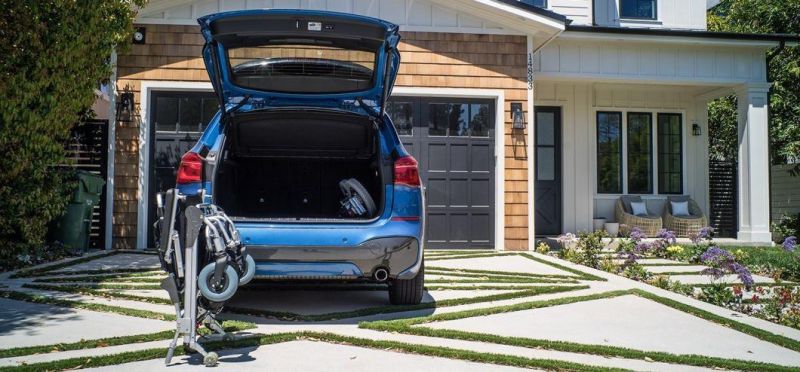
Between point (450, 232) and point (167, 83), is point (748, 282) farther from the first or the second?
point (167, 83)

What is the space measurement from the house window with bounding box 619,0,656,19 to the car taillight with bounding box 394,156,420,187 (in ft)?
32.0

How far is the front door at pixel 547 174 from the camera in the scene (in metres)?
12.0

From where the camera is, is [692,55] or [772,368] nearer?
[772,368]

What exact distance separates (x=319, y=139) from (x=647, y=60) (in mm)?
7425

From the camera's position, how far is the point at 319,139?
5.26 meters

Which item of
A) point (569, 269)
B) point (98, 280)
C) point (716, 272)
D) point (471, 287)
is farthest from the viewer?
point (569, 269)

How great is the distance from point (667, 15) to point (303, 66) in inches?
404

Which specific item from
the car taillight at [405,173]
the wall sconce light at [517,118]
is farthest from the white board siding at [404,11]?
the car taillight at [405,173]

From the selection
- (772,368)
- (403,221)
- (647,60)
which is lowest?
(772,368)

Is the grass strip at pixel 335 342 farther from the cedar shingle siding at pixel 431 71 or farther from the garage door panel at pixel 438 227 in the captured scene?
the cedar shingle siding at pixel 431 71

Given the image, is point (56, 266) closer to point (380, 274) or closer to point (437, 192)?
point (380, 274)

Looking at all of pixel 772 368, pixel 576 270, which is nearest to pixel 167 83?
pixel 576 270

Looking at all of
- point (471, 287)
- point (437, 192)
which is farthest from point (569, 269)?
point (437, 192)

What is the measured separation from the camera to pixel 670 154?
1239cm
